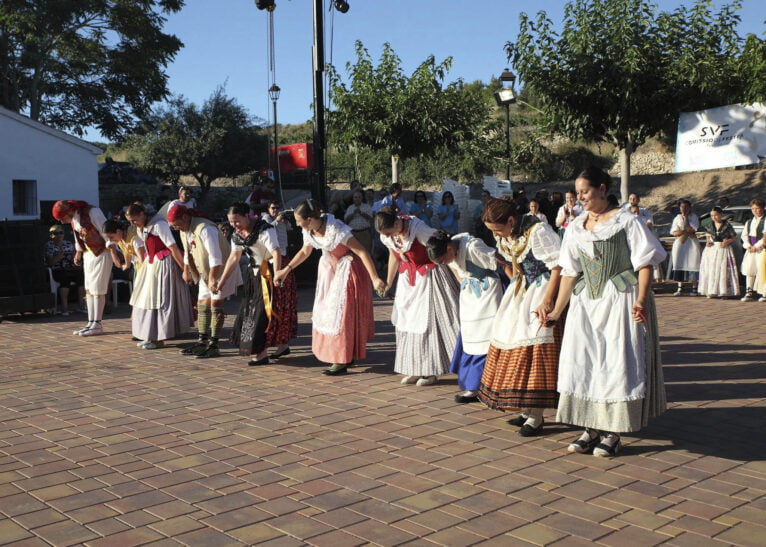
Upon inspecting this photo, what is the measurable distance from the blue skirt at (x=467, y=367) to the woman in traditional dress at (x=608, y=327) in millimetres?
1374

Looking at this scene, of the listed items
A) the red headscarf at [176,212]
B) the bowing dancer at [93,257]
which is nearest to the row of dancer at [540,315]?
the red headscarf at [176,212]

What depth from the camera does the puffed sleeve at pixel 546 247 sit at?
18.7 ft

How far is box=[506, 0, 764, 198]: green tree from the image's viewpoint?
17.0 meters

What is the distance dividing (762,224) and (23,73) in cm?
3274

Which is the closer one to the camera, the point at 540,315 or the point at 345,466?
the point at 345,466

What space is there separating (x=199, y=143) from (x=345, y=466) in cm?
3762

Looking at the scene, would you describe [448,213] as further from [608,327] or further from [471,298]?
[608,327]

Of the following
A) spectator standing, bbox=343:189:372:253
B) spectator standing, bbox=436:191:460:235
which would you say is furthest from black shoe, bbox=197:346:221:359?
spectator standing, bbox=436:191:460:235

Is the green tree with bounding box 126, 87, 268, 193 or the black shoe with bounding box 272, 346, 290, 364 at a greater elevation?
the green tree with bounding box 126, 87, 268, 193

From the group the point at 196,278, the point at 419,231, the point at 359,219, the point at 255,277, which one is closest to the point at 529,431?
the point at 419,231

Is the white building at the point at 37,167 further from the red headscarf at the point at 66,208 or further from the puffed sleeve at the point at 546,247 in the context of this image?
the puffed sleeve at the point at 546,247

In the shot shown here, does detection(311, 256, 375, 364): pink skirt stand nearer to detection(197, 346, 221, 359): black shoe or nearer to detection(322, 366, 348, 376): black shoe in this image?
detection(322, 366, 348, 376): black shoe

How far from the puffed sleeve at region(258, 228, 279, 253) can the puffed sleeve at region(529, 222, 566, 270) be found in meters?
3.34

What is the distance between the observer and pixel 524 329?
5.69 metres
